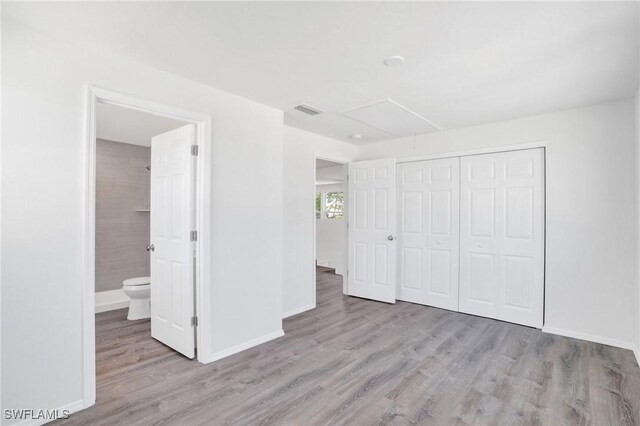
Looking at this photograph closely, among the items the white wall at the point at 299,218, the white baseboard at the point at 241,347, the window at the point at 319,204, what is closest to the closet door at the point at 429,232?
the white wall at the point at 299,218

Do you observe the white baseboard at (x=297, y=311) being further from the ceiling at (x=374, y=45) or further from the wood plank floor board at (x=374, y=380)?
the ceiling at (x=374, y=45)

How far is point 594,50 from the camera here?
2137 millimetres

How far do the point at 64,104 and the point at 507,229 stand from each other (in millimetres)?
4393

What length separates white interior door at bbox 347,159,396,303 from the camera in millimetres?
4586

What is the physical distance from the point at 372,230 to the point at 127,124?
137 inches

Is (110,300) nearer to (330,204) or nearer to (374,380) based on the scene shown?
(374,380)

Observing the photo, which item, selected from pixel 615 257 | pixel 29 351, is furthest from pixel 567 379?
pixel 29 351

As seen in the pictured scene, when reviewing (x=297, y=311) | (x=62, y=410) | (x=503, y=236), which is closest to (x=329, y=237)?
(x=297, y=311)

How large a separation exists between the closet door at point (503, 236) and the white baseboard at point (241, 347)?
8.22 feet

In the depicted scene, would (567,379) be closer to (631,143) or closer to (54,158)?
(631,143)

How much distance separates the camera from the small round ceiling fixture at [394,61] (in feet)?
7.27

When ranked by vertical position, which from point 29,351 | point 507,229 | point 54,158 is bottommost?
point 29,351

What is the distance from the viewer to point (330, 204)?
943 cm

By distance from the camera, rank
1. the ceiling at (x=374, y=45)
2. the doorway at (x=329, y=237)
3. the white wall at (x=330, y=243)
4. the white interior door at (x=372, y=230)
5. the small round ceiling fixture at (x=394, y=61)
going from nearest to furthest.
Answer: the ceiling at (x=374, y=45)
the small round ceiling fixture at (x=394, y=61)
the white interior door at (x=372, y=230)
the doorway at (x=329, y=237)
the white wall at (x=330, y=243)
